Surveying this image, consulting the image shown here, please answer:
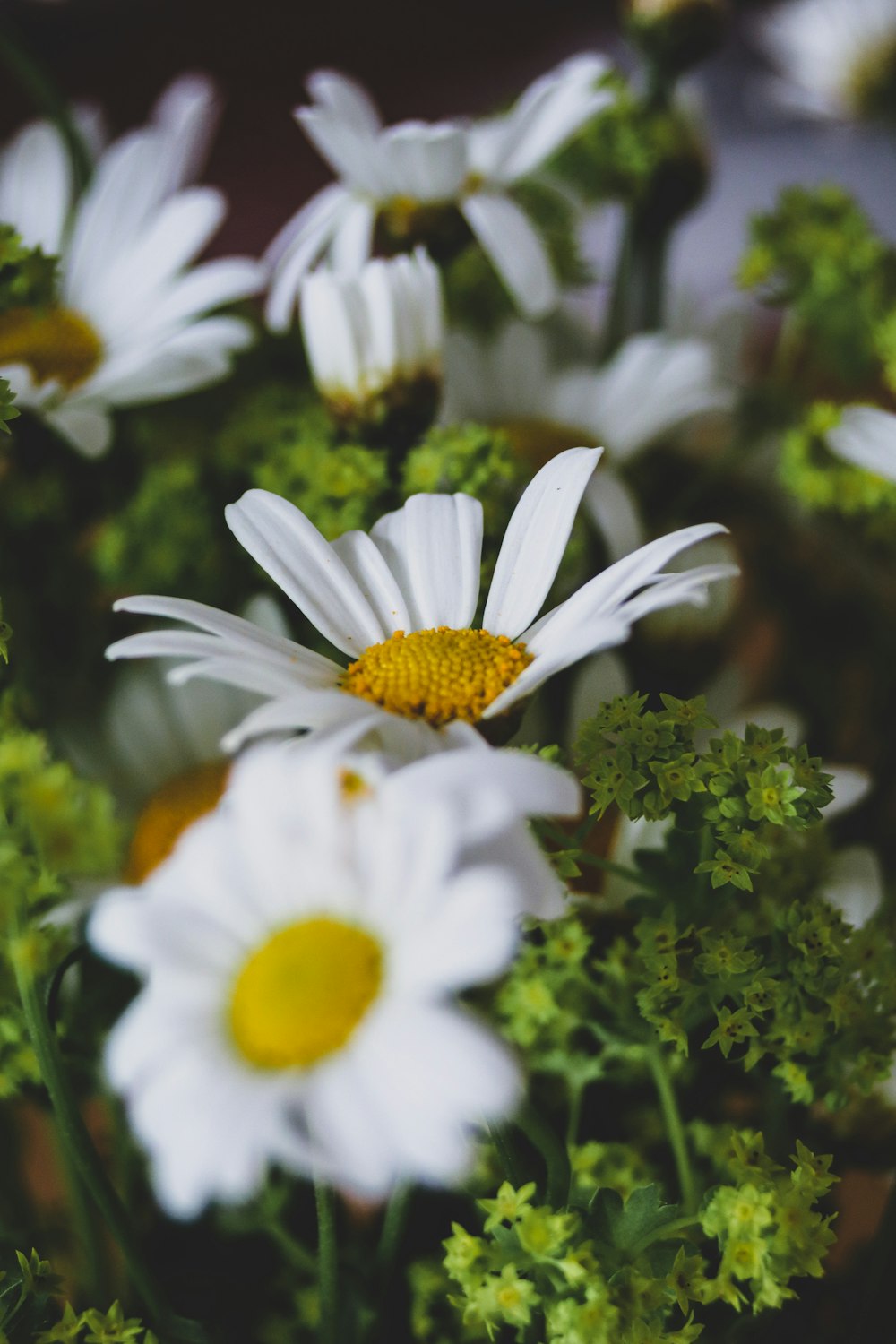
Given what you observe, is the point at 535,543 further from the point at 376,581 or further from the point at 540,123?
the point at 540,123

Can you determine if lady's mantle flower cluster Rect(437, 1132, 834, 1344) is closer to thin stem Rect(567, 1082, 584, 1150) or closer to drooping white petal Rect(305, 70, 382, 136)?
thin stem Rect(567, 1082, 584, 1150)

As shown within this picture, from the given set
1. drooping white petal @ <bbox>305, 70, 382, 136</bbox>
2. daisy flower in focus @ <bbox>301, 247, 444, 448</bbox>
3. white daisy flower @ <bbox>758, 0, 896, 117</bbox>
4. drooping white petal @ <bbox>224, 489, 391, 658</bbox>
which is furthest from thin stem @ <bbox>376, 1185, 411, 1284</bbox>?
white daisy flower @ <bbox>758, 0, 896, 117</bbox>

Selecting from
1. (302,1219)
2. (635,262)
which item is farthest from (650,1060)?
(635,262)

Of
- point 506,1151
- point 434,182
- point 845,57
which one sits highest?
point 434,182

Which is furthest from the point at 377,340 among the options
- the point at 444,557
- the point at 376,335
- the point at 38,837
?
the point at 38,837

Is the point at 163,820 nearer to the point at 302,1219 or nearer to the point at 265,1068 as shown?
the point at 302,1219

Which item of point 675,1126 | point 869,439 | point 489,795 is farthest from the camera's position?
point 869,439
